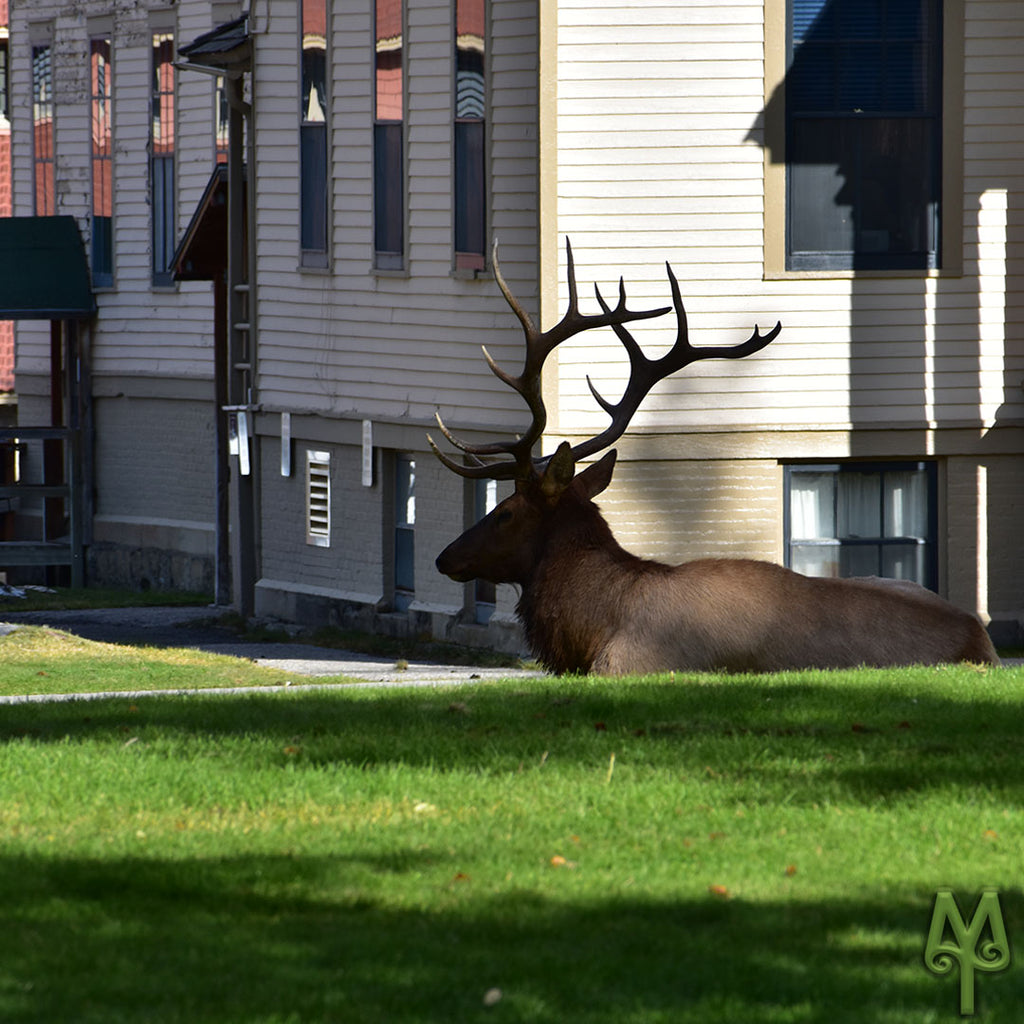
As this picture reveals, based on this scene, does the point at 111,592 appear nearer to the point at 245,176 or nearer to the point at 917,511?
the point at 245,176

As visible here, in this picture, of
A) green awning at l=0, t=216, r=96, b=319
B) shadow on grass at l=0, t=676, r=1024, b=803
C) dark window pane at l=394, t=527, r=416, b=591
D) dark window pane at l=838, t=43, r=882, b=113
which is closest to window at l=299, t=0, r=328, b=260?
dark window pane at l=394, t=527, r=416, b=591

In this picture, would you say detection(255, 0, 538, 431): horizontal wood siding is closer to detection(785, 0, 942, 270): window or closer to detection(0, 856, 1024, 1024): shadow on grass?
detection(785, 0, 942, 270): window

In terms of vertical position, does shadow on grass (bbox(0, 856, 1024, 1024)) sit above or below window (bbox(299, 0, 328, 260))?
below

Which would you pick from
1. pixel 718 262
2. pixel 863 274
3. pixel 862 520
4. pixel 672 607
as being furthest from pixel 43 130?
pixel 672 607

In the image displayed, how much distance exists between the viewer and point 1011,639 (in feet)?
60.6

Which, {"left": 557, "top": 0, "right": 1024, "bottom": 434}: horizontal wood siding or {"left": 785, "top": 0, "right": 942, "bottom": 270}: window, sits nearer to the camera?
{"left": 557, "top": 0, "right": 1024, "bottom": 434}: horizontal wood siding

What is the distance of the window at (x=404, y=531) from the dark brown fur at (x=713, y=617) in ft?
26.5

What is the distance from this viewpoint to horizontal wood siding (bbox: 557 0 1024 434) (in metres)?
17.7

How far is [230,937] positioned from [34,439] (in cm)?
2457

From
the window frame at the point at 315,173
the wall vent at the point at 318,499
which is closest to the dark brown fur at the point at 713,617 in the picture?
the wall vent at the point at 318,499

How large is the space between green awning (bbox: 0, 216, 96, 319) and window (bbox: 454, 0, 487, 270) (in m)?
11.3

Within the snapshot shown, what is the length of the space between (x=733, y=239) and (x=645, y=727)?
9.81 meters

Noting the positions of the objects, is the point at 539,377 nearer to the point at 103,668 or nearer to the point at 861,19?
the point at 103,668

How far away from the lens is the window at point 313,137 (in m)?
21.2
